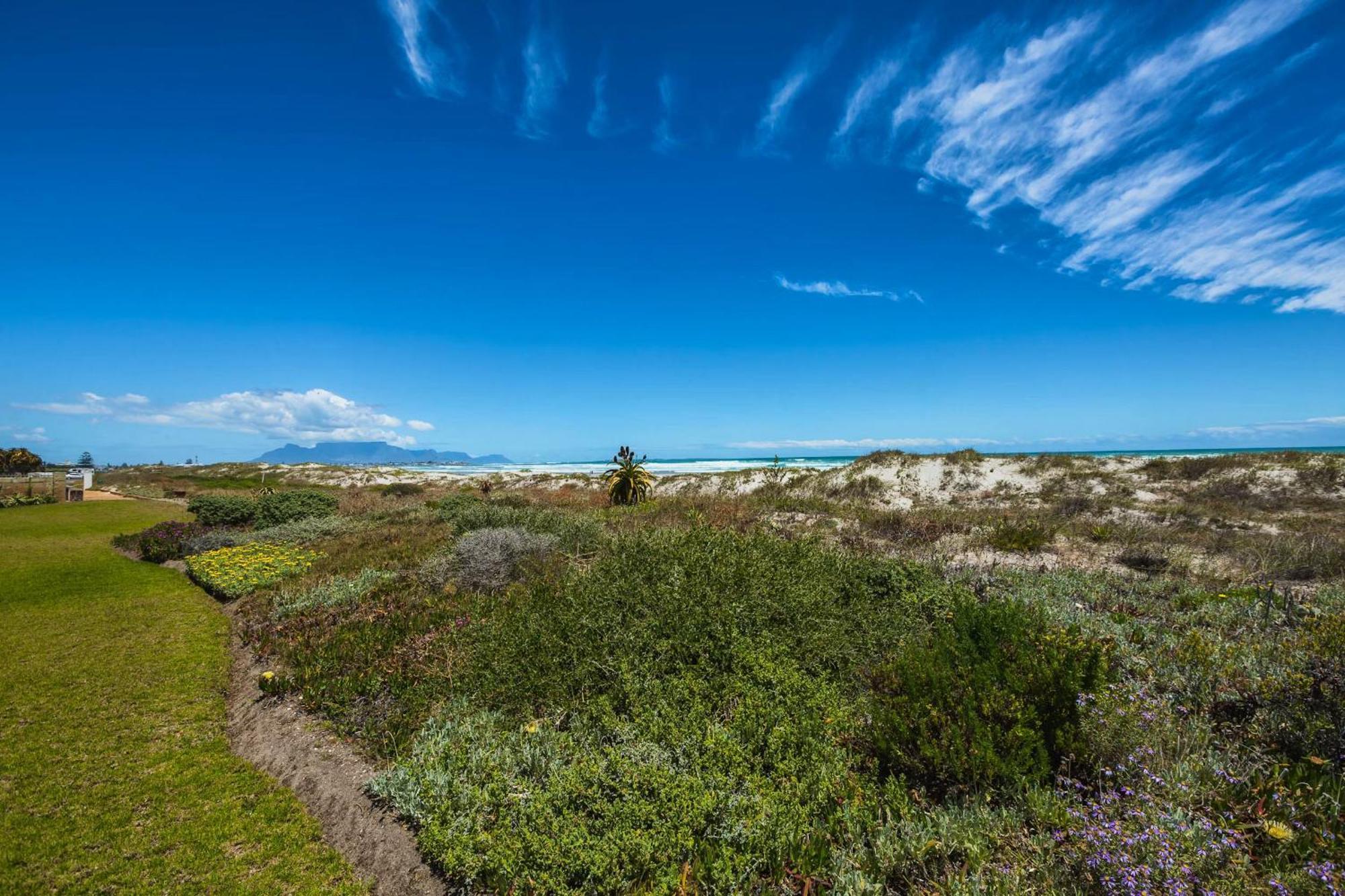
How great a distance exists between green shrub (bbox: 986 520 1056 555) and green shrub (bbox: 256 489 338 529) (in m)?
24.2

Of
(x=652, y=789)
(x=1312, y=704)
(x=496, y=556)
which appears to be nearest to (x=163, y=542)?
(x=496, y=556)

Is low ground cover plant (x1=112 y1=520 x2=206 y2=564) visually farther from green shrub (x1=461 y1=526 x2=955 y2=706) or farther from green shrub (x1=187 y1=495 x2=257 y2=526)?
green shrub (x1=461 y1=526 x2=955 y2=706)

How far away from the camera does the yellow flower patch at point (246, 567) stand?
11.7 meters

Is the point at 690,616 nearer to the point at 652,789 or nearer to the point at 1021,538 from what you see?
the point at 652,789

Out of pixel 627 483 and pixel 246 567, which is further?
pixel 627 483

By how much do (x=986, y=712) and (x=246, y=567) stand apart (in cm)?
Result: 1542

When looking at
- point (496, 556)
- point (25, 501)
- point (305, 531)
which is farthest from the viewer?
point (25, 501)

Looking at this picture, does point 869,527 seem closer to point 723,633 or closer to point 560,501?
point 723,633

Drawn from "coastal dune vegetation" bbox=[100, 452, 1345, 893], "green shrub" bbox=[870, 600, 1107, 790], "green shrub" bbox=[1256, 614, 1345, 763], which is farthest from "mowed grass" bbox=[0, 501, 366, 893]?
"green shrub" bbox=[1256, 614, 1345, 763]

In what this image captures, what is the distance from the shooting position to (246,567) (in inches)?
494

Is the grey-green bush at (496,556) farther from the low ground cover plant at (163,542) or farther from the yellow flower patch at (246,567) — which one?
the low ground cover plant at (163,542)

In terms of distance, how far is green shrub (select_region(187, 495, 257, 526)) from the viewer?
20.7 meters

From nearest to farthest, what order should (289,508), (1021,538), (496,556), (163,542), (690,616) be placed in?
(690,616) → (496,556) → (1021,538) → (163,542) → (289,508)

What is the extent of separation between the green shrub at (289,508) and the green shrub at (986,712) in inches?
931
